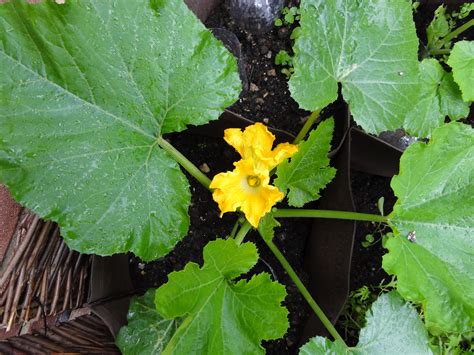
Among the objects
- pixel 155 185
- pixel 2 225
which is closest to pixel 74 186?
pixel 155 185

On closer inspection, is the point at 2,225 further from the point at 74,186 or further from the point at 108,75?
the point at 108,75

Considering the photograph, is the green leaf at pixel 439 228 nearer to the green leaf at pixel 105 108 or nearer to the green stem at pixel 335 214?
the green stem at pixel 335 214

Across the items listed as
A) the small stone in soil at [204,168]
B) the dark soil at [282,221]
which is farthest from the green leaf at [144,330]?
the small stone in soil at [204,168]

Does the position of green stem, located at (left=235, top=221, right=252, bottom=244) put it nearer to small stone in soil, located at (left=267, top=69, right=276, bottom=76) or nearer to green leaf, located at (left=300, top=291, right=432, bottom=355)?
green leaf, located at (left=300, top=291, right=432, bottom=355)

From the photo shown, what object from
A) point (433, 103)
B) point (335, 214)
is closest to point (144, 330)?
point (335, 214)

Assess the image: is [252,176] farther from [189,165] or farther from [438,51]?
[438,51]
